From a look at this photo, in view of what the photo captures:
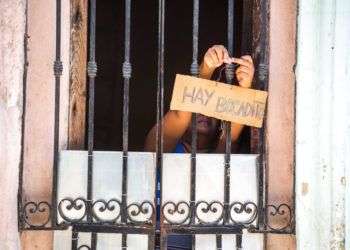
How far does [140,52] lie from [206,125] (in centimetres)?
191

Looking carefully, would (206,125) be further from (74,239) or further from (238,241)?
(74,239)

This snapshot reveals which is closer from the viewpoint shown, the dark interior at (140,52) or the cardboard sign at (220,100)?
the cardboard sign at (220,100)

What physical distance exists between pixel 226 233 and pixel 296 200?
331 mm

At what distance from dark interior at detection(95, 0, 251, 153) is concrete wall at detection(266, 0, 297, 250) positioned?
2.07 meters

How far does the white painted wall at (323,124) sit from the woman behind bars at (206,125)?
0.81 feet

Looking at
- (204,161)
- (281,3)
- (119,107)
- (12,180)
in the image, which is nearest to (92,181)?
(12,180)

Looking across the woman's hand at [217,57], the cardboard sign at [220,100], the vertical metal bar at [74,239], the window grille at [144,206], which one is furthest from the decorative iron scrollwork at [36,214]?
the woman's hand at [217,57]

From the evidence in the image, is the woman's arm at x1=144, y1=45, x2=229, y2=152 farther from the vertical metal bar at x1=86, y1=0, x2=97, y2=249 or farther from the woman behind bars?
the vertical metal bar at x1=86, y1=0, x2=97, y2=249

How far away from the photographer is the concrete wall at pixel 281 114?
2291 mm

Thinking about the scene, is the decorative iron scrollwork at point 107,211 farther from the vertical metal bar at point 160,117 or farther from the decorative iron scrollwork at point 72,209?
the vertical metal bar at point 160,117

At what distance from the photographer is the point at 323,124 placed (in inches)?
84.9

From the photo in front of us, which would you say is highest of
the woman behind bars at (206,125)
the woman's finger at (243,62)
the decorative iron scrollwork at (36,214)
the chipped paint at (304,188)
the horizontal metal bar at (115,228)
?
the woman's finger at (243,62)

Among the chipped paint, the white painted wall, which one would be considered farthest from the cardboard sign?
the chipped paint

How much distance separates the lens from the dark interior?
4387 millimetres
